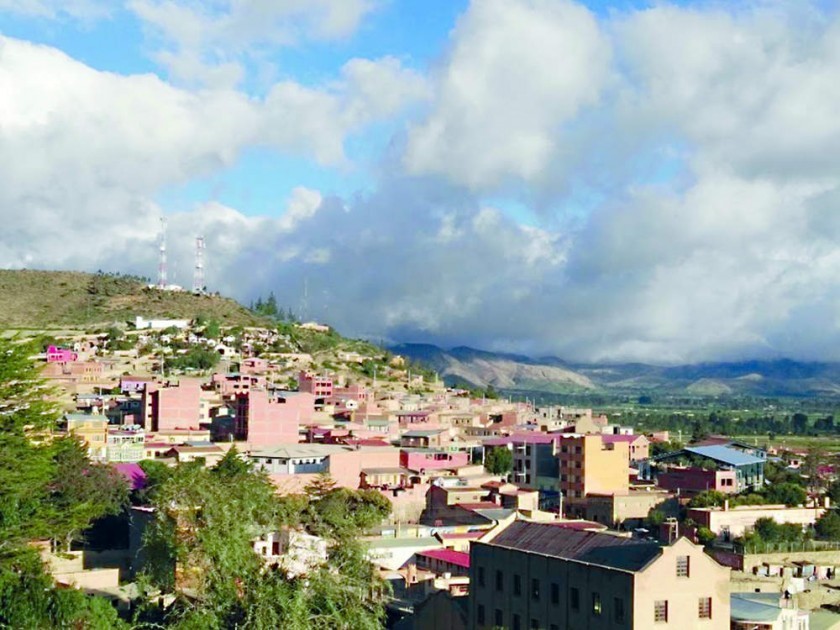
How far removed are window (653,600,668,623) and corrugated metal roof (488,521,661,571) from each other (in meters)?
0.85

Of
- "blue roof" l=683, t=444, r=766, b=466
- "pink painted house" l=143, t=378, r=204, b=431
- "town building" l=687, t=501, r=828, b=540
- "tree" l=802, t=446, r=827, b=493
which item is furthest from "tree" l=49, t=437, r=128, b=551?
"tree" l=802, t=446, r=827, b=493

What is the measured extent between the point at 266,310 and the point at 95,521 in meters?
91.3

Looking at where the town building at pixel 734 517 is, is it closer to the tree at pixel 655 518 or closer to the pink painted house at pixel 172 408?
the tree at pixel 655 518

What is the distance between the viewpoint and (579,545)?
2589 centimetres

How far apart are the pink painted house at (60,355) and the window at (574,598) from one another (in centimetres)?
5879

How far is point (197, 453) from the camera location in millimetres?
50812

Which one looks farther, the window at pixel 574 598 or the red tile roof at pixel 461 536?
the red tile roof at pixel 461 536

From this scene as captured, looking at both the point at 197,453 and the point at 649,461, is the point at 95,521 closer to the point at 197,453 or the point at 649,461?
the point at 197,453

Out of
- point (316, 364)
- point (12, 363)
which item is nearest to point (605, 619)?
point (12, 363)

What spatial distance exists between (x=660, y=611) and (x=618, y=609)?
2.81ft

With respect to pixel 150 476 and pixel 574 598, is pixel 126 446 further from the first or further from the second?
pixel 574 598

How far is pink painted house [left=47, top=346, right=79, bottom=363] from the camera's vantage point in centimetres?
7921

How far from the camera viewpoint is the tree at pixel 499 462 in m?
58.8

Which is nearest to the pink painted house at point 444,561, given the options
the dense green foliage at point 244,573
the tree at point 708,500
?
the dense green foliage at point 244,573
